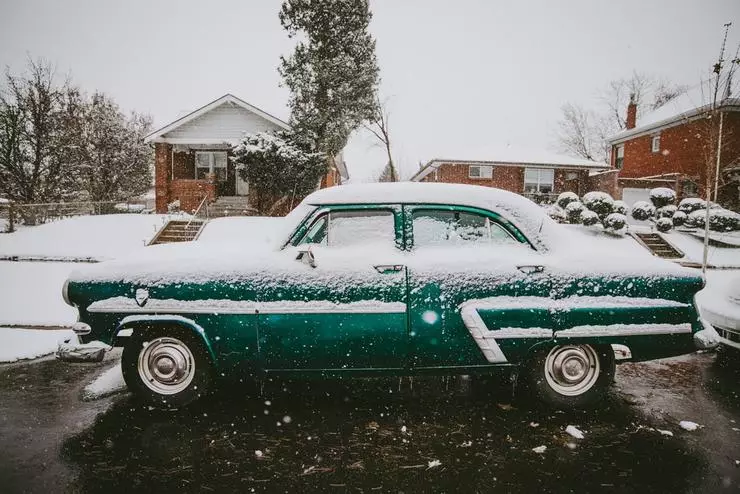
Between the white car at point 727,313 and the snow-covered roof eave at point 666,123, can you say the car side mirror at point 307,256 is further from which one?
the snow-covered roof eave at point 666,123

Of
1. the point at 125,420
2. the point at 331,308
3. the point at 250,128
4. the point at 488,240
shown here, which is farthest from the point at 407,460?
the point at 250,128

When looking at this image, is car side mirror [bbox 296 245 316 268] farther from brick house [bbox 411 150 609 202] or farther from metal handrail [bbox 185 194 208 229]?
brick house [bbox 411 150 609 202]

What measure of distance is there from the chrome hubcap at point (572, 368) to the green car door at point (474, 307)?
1.04ft

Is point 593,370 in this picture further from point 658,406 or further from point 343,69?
point 343,69

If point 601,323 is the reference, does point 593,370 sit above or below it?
below

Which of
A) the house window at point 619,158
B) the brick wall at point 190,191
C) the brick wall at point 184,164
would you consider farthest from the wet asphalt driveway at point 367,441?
the house window at point 619,158

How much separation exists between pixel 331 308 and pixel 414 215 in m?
1.02

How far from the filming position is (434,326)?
3.55 metres

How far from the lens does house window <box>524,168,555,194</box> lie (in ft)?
96.6

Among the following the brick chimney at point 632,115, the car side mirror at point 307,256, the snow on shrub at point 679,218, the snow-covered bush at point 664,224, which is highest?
the brick chimney at point 632,115

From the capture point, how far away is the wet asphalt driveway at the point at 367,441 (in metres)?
2.77

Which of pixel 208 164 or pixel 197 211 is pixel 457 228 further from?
pixel 208 164

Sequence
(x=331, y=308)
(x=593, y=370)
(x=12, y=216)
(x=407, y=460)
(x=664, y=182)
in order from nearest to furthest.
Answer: (x=407, y=460), (x=331, y=308), (x=593, y=370), (x=12, y=216), (x=664, y=182)

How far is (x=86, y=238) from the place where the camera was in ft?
51.9
